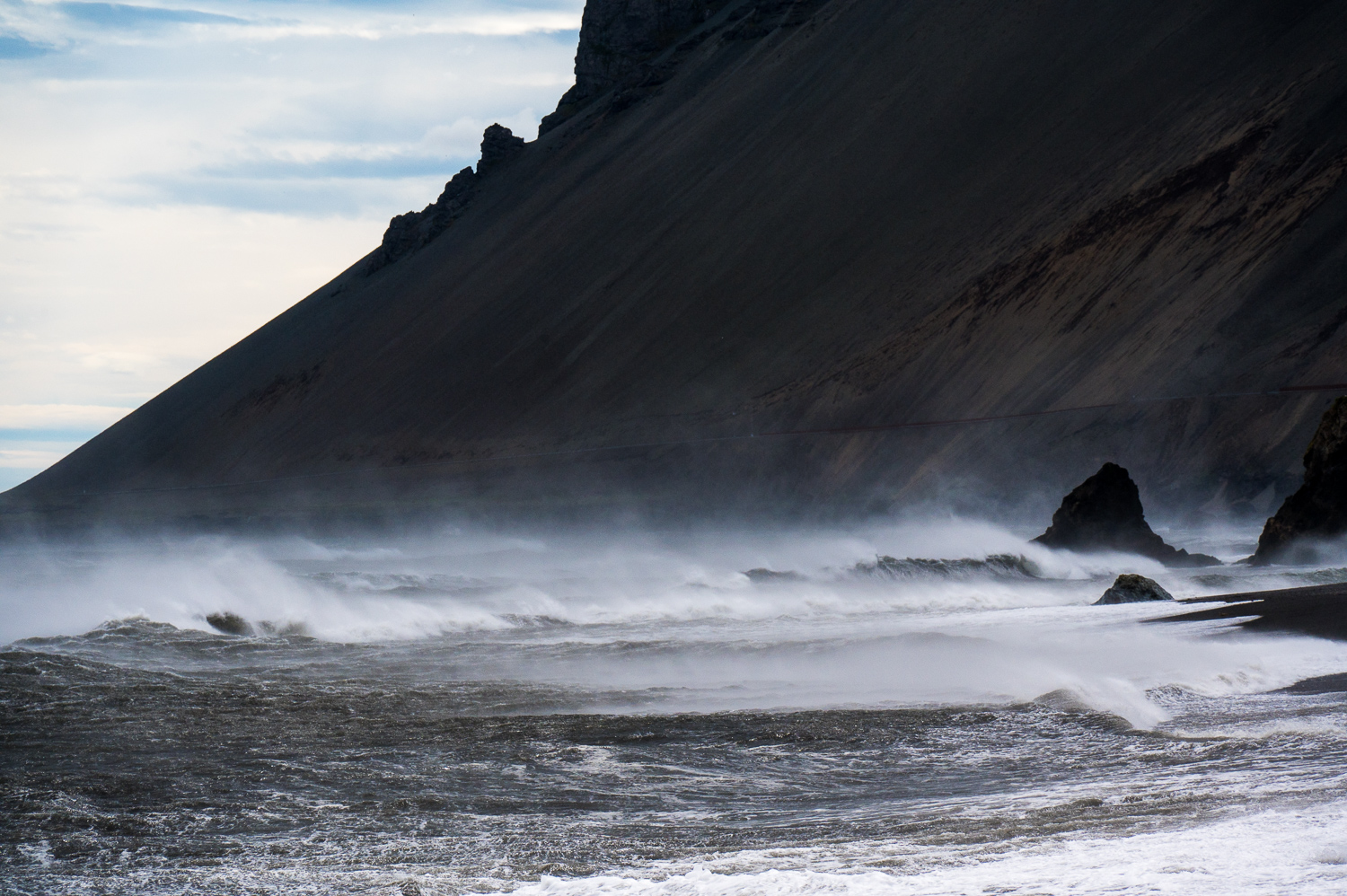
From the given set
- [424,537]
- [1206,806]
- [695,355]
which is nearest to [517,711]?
[1206,806]

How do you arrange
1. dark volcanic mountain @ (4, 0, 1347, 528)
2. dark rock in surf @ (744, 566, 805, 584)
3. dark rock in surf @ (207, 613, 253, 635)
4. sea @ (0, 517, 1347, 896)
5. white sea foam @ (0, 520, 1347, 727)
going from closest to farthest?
1. sea @ (0, 517, 1347, 896)
2. white sea foam @ (0, 520, 1347, 727)
3. dark rock in surf @ (207, 613, 253, 635)
4. dark rock in surf @ (744, 566, 805, 584)
5. dark volcanic mountain @ (4, 0, 1347, 528)

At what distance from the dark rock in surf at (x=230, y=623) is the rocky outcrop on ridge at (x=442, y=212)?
304 ft

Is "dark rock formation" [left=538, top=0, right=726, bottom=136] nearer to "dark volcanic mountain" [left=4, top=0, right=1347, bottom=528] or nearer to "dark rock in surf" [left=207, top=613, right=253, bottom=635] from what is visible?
"dark volcanic mountain" [left=4, top=0, right=1347, bottom=528]

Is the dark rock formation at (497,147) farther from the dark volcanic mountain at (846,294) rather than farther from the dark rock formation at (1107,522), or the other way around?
the dark rock formation at (1107,522)

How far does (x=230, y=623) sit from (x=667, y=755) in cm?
1106

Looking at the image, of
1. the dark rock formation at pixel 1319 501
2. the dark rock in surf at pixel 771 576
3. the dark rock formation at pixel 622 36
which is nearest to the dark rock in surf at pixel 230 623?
the dark rock in surf at pixel 771 576

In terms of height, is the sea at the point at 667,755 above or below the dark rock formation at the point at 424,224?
below

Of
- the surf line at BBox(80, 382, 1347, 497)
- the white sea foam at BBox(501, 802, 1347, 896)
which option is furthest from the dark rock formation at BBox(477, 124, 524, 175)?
the white sea foam at BBox(501, 802, 1347, 896)

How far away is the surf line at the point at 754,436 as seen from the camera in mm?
41781

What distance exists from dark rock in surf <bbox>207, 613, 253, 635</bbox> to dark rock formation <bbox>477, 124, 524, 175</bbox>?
321 feet

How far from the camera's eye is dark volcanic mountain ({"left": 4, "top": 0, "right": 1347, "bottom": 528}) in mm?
45969

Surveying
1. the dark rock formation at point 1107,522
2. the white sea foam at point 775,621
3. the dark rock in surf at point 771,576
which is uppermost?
the dark rock formation at point 1107,522

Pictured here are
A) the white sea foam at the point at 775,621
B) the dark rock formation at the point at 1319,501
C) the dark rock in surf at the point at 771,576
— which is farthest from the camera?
the dark rock in surf at the point at 771,576

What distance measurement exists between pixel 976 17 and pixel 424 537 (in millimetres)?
48461
